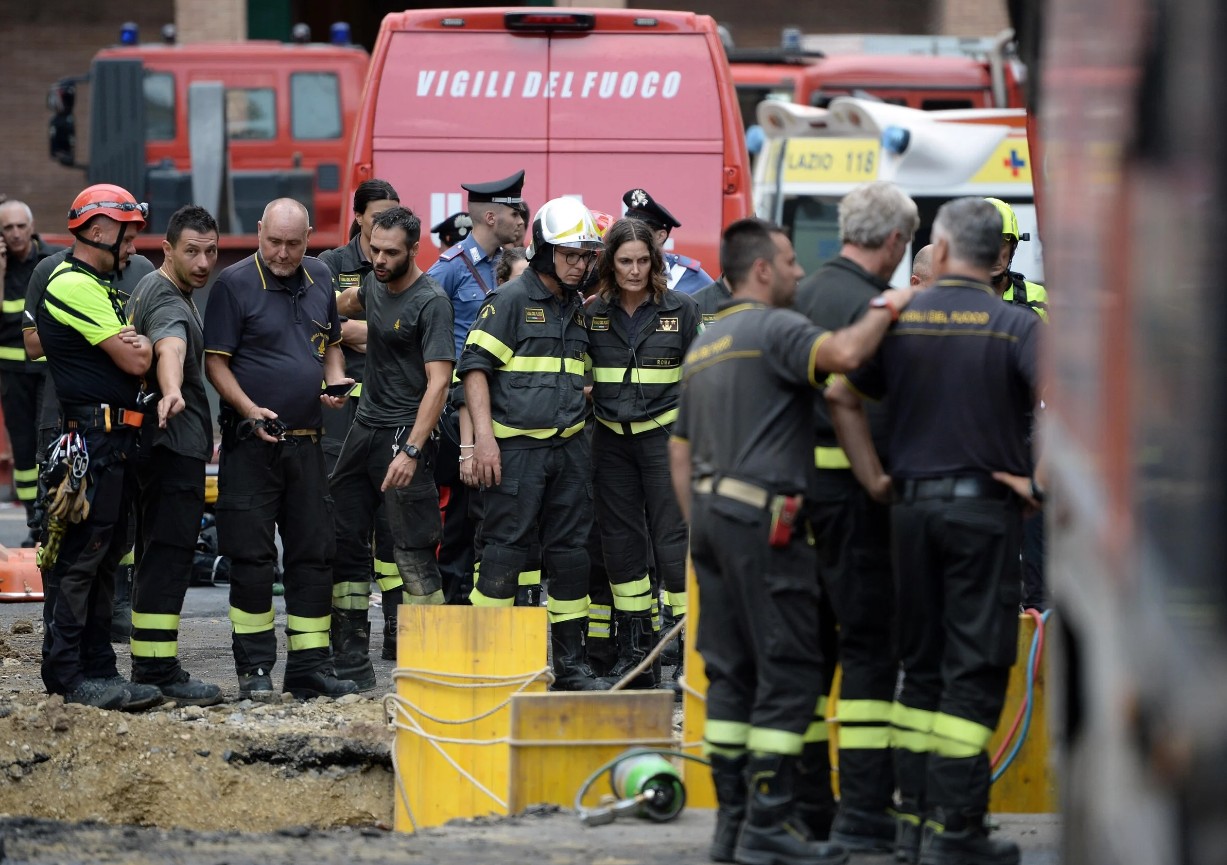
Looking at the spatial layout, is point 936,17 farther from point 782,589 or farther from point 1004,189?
point 782,589

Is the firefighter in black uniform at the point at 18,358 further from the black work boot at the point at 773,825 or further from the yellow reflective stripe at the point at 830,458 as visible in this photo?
the black work boot at the point at 773,825

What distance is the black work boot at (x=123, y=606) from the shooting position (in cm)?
908

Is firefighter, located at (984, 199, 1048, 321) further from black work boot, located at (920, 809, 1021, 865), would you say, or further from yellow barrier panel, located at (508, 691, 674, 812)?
black work boot, located at (920, 809, 1021, 865)

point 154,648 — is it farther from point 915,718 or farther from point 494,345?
point 915,718

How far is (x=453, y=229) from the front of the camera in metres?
10.0

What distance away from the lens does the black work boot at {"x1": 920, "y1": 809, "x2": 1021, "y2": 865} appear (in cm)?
493

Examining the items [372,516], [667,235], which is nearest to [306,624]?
[372,516]

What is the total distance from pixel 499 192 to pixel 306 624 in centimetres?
252

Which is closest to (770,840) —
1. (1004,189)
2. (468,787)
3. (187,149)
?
(468,787)

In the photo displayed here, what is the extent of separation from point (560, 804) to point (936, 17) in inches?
785

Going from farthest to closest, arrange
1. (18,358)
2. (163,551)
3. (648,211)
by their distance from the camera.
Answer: (18,358)
(648,211)
(163,551)

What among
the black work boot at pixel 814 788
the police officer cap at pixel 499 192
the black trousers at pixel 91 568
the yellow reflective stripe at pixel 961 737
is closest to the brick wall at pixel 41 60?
the police officer cap at pixel 499 192

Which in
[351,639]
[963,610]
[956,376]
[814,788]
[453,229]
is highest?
[453,229]

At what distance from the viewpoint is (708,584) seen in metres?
5.15
